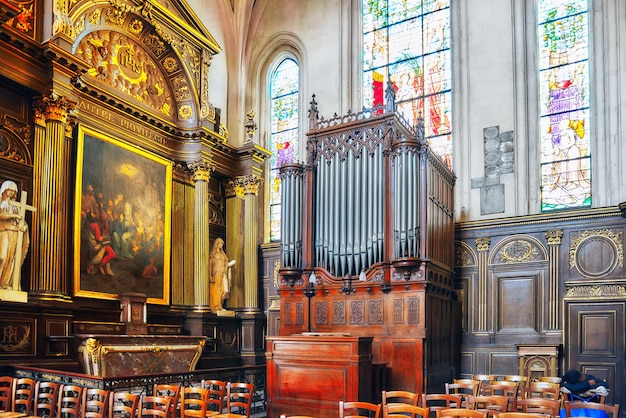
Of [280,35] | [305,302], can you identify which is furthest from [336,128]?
[280,35]

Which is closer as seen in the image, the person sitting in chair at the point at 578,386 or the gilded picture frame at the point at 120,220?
the person sitting in chair at the point at 578,386

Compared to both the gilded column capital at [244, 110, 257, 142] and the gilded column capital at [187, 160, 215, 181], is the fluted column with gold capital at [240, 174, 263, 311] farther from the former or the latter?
the gilded column capital at [187, 160, 215, 181]

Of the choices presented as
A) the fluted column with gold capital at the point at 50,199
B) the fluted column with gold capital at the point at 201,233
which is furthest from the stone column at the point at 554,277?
the fluted column with gold capital at the point at 50,199

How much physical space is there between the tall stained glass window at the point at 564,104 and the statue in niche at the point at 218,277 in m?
7.68

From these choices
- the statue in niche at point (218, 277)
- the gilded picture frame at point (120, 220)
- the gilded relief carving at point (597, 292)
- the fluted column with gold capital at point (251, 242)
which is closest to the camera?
the gilded relief carving at point (597, 292)

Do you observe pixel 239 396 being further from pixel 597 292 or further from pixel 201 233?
pixel 201 233

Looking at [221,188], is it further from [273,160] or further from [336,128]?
[336,128]

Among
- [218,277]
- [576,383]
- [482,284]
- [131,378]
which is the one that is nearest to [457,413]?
[576,383]

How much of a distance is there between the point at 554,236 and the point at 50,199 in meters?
9.87

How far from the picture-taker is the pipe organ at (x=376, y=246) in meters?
11.7

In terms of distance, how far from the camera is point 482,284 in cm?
1402

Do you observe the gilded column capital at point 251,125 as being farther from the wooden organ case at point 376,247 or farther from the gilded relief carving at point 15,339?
the gilded relief carving at point 15,339

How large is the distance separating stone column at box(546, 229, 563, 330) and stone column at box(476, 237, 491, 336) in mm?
1300

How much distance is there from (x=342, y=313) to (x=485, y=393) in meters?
3.67
